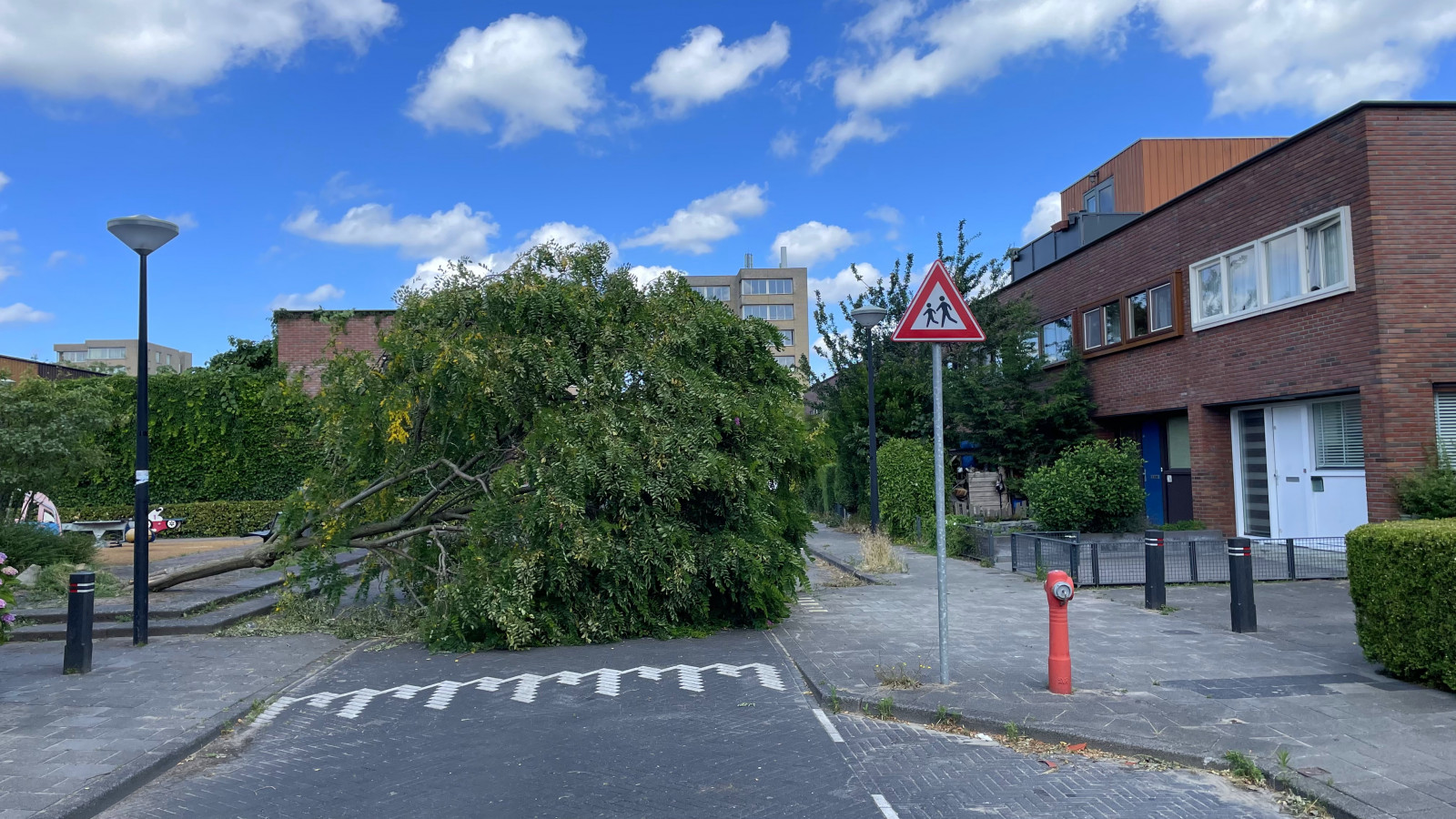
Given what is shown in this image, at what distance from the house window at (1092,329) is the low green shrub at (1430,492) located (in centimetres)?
880

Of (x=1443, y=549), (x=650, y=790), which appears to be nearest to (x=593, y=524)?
(x=650, y=790)

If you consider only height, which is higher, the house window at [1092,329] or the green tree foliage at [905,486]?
the house window at [1092,329]

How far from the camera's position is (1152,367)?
18438mm

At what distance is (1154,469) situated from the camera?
1961 centimetres

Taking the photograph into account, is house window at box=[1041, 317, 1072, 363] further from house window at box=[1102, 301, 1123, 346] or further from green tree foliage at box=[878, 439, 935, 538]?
green tree foliage at box=[878, 439, 935, 538]

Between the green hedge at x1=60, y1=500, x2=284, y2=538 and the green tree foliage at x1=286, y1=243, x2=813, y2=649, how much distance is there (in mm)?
16247

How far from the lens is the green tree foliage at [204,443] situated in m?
25.7

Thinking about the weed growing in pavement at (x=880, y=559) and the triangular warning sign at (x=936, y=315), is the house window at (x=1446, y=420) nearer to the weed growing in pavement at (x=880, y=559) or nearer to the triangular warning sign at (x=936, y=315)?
the weed growing in pavement at (x=880, y=559)

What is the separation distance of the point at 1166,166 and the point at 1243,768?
26.1 meters

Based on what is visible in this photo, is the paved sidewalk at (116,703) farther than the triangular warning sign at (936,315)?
No

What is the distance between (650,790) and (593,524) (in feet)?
13.8

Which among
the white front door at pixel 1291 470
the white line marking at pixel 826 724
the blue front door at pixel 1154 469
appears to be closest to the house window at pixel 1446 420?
the white front door at pixel 1291 470

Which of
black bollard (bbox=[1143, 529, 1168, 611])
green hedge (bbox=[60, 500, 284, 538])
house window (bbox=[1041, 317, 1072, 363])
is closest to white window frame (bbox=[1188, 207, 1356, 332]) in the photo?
house window (bbox=[1041, 317, 1072, 363])

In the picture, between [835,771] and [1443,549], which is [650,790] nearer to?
[835,771]
